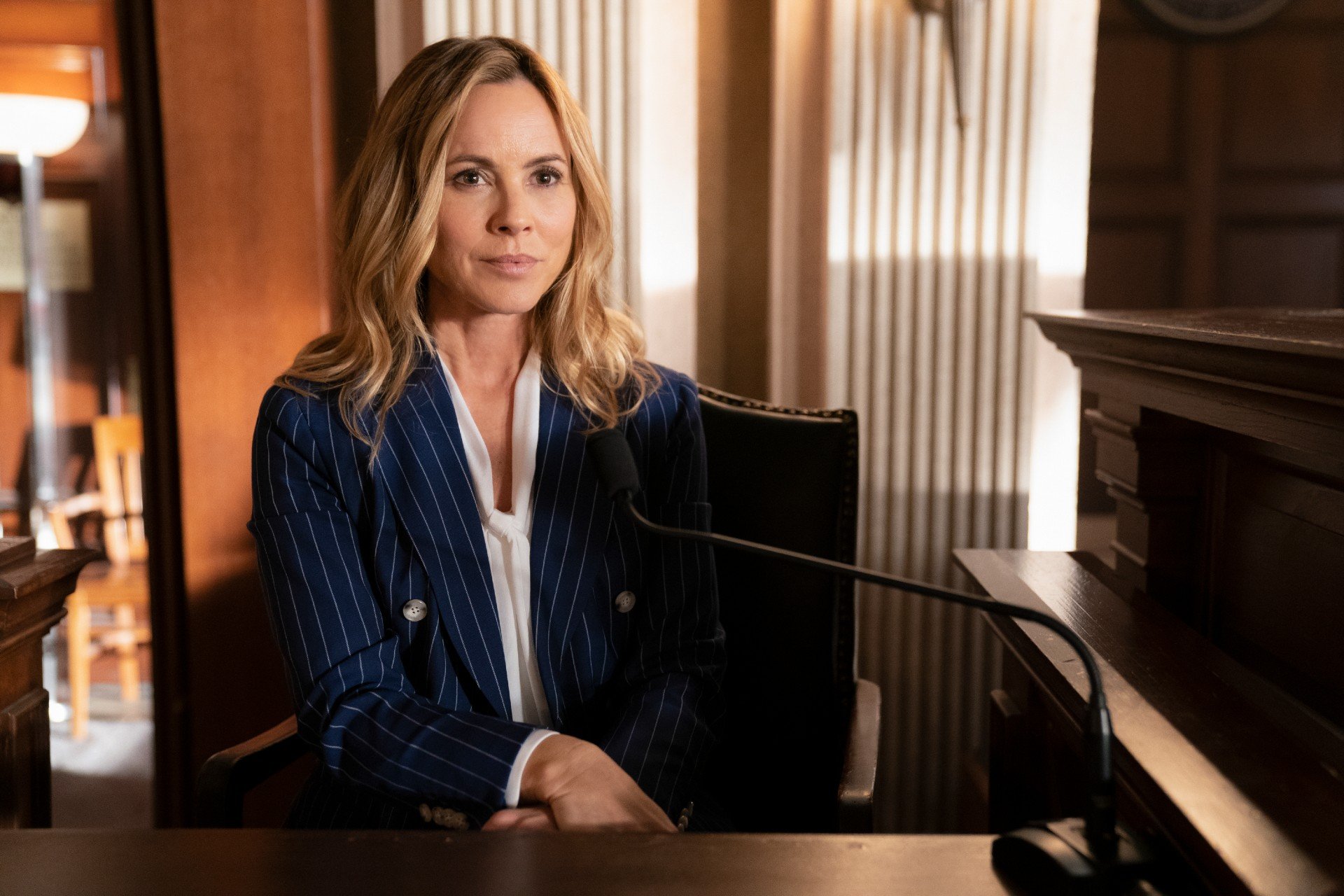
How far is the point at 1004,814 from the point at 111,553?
3.69 metres

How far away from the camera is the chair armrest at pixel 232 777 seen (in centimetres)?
131

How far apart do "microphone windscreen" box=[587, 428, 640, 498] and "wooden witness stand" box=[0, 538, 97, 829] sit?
2.56 feet

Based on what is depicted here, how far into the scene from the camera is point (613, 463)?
0.95m

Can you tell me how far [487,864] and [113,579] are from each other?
3297mm

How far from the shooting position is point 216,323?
6.70ft

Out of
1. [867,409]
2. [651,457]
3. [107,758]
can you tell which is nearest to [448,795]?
[651,457]

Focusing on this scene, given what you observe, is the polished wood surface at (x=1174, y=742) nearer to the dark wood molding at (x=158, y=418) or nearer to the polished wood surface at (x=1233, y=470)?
the polished wood surface at (x=1233, y=470)

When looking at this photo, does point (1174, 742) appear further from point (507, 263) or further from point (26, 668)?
point (26, 668)

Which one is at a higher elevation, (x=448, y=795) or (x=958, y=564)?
(x=958, y=564)

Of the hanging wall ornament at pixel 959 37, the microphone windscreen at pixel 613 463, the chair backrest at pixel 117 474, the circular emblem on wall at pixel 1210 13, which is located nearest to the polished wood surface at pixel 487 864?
the microphone windscreen at pixel 613 463

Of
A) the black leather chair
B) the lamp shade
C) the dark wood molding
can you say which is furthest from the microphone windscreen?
the lamp shade

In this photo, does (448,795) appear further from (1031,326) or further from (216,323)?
(1031,326)

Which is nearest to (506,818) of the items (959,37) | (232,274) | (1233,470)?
(1233,470)

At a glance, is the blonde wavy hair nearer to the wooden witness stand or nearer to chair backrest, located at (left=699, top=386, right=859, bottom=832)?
chair backrest, located at (left=699, top=386, right=859, bottom=832)
